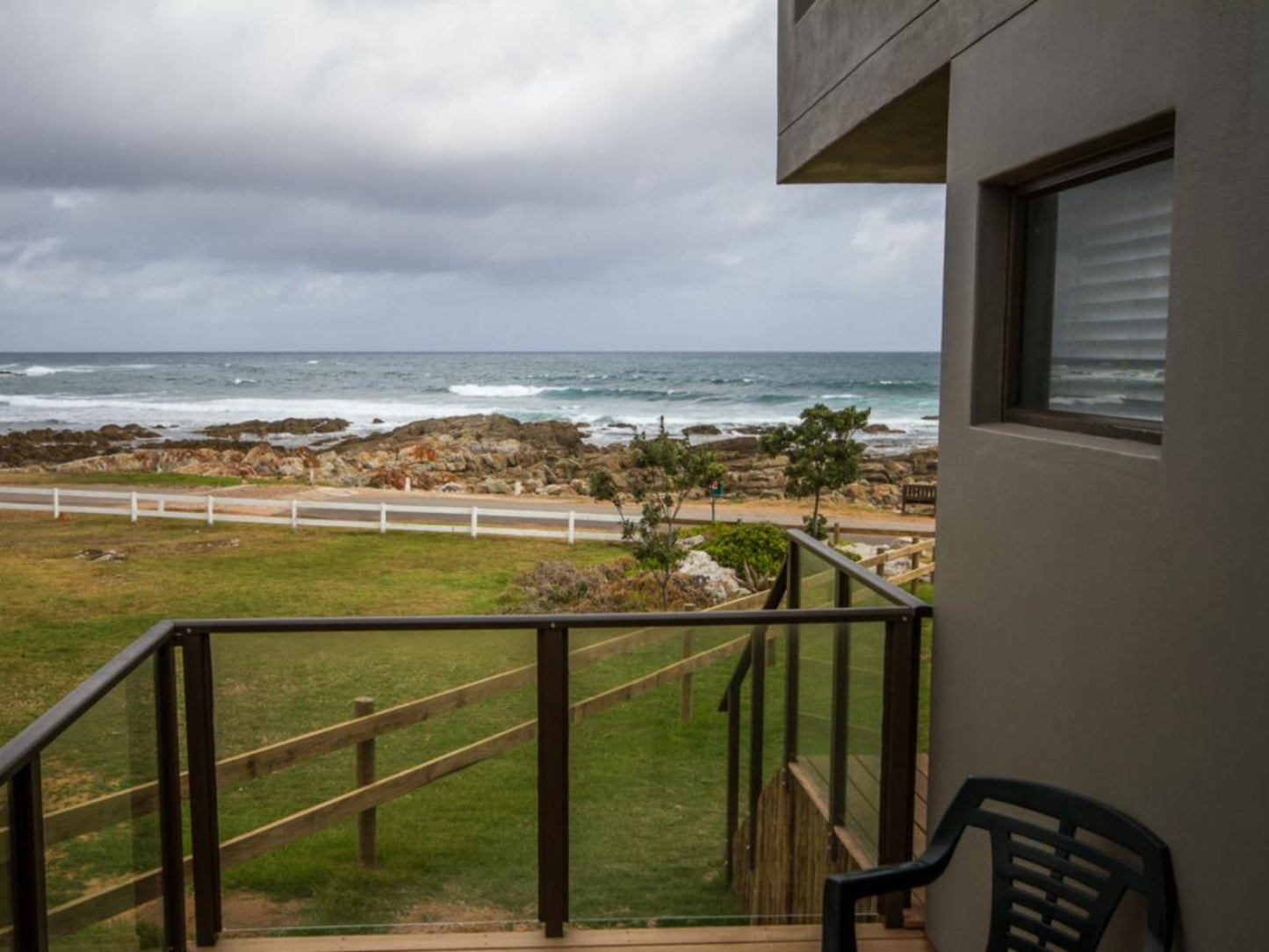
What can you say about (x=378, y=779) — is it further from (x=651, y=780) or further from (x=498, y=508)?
(x=498, y=508)

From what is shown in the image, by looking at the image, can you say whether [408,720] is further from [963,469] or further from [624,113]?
[624,113]

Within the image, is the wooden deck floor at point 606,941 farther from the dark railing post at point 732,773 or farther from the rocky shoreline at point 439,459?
the rocky shoreline at point 439,459

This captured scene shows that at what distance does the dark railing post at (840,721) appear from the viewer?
3.19 meters

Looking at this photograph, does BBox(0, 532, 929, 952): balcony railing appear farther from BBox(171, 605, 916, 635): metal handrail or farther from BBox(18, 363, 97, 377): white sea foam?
BBox(18, 363, 97, 377): white sea foam

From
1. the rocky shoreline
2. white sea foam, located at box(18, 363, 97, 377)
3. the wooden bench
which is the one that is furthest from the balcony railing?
white sea foam, located at box(18, 363, 97, 377)

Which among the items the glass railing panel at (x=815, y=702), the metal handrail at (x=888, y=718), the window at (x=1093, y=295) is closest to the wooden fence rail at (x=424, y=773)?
the metal handrail at (x=888, y=718)

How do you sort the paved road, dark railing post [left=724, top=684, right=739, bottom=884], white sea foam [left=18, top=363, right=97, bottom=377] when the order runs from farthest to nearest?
white sea foam [left=18, top=363, right=97, bottom=377]
the paved road
dark railing post [left=724, top=684, right=739, bottom=884]

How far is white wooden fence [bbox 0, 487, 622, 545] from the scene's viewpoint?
19.6 meters

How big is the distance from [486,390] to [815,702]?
55.1 meters

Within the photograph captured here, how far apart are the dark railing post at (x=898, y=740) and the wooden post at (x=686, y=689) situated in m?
0.57

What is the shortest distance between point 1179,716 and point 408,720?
1856 millimetres

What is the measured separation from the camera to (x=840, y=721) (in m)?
3.28

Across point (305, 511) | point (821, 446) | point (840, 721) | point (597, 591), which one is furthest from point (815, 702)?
point (305, 511)

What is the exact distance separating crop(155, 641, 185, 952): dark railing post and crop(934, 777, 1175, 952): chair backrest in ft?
5.99
